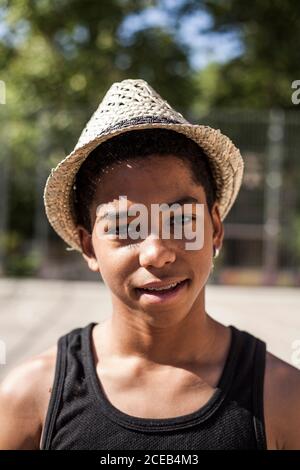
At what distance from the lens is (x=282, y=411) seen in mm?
1460

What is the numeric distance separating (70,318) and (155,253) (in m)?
3.81

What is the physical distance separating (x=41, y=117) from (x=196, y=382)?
11.0 metres

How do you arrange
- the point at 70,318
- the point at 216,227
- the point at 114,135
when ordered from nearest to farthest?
the point at 114,135 < the point at 216,227 < the point at 70,318

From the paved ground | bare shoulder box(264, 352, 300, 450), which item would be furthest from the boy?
the paved ground

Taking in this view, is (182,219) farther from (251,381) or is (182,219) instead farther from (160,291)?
(251,381)

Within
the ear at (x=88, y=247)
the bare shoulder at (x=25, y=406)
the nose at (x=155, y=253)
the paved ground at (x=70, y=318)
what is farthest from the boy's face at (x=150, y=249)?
the paved ground at (x=70, y=318)

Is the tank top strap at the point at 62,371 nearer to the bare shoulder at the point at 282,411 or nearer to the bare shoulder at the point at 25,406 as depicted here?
the bare shoulder at the point at 25,406

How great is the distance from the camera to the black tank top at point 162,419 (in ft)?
4.63

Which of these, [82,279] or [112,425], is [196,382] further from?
[82,279]

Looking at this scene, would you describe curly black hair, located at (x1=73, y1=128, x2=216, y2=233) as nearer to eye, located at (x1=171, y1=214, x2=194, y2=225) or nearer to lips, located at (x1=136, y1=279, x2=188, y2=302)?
eye, located at (x1=171, y1=214, x2=194, y2=225)

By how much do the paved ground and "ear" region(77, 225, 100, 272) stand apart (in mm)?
778

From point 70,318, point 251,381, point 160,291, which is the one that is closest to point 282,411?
point 251,381
